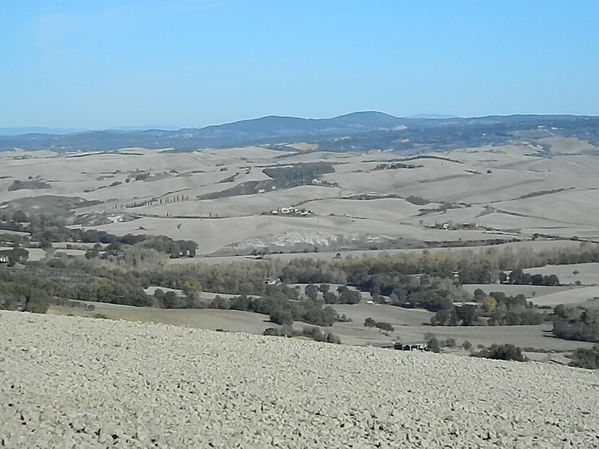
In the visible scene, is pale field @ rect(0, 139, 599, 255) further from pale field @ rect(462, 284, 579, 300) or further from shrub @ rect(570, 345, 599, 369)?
shrub @ rect(570, 345, 599, 369)

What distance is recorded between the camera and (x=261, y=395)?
10062 millimetres

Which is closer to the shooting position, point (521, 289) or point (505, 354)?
point (505, 354)

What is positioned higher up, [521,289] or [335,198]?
[521,289]

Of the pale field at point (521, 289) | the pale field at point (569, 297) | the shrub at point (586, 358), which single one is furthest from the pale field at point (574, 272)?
the shrub at point (586, 358)

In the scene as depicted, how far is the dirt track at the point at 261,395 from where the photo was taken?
816 centimetres

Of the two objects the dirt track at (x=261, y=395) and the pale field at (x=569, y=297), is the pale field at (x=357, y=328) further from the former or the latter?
the dirt track at (x=261, y=395)

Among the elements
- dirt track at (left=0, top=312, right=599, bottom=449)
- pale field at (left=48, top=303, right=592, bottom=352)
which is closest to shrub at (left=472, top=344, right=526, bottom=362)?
dirt track at (left=0, top=312, right=599, bottom=449)

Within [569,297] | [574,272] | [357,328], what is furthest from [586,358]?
[574,272]

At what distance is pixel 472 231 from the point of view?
45875 mm

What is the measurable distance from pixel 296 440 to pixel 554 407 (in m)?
3.82

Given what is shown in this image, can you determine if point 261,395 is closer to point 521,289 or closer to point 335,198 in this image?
point 521,289

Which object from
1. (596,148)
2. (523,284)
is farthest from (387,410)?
(596,148)

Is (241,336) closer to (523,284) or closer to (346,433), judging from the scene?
(346,433)

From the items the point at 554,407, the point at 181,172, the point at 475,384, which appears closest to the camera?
the point at 554,407
